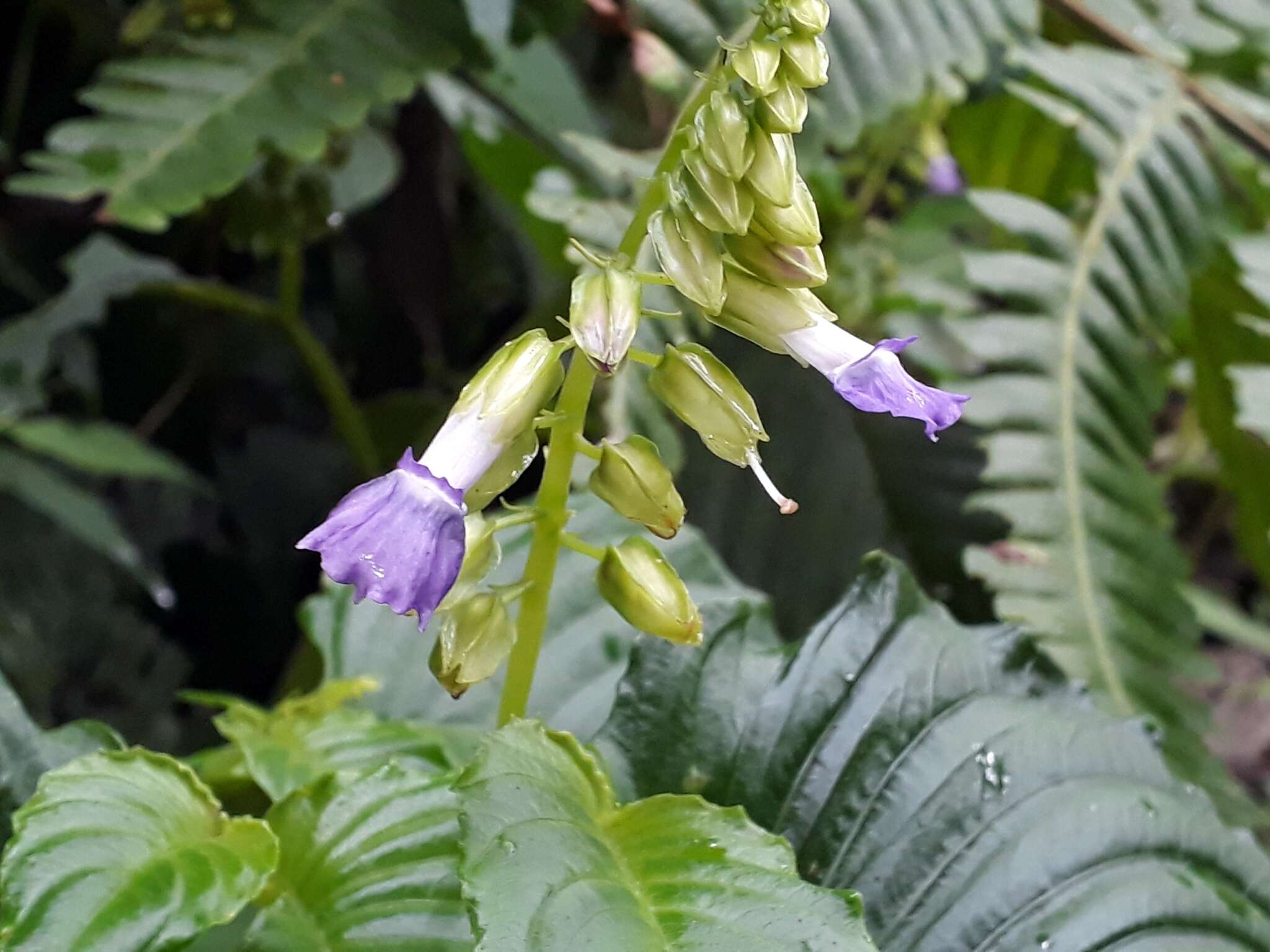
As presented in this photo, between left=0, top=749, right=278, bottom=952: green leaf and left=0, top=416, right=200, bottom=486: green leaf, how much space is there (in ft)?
2.09

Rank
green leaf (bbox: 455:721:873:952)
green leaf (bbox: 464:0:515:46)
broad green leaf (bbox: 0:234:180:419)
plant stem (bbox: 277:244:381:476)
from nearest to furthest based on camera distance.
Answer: green leaf (bbox: 455:721:873:952)
green leaf (bbox: 464:0:515:46)
broad green leaf (bbox: 0:234:180:419)
plant stem (bbox: 277:244:381:476)

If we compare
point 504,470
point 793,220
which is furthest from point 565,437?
point 793,220

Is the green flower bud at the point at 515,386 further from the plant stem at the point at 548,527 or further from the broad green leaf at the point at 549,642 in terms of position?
the broad green leaf at the point at 549,642

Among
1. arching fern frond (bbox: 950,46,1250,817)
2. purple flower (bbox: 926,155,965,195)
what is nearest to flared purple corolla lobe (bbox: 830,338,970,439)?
arching fern frond (bbox: 950,46,1250,817)

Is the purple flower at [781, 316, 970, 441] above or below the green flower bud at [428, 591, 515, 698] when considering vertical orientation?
above

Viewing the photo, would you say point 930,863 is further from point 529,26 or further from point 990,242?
point 990,242

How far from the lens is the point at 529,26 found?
3.25 feet

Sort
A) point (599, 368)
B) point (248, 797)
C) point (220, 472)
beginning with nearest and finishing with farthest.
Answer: point (599, 368) < point (248, 797) < point (220, 472)

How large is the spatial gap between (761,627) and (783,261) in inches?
13.1

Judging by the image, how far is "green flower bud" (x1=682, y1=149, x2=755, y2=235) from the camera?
46 centimetres

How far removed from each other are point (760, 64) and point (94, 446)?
0.89 metres

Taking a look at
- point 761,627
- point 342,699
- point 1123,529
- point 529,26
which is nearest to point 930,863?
point 761,627

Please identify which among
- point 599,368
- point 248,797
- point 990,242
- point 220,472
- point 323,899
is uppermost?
point 599,368

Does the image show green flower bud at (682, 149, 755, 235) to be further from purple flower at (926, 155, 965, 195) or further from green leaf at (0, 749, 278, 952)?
purple flower at (926, 155, 965, 195)
